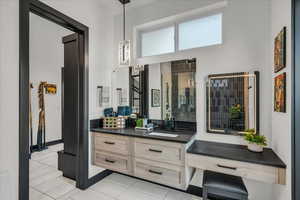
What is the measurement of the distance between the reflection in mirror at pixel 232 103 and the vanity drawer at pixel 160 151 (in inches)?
24.7

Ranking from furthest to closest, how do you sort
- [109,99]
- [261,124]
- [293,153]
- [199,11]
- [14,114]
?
[109,99] → [199,11] → [261,124] → [14,114] → [293,153]

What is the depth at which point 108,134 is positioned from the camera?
85.4 inches

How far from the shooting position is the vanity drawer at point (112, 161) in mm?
2023

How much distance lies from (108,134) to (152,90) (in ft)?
3.30


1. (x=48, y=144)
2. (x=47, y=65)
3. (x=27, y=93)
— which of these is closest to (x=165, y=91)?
(x=27, y=93)

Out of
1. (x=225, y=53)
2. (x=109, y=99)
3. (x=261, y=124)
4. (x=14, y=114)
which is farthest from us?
(x=109, y=99)

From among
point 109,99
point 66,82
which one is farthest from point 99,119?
point 66,82

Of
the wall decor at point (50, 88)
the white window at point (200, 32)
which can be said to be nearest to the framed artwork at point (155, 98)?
the white window at point (200, 32)

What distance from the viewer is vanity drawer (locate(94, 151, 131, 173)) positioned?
2.02 metres

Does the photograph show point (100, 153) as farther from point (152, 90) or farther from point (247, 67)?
point (247, 67)

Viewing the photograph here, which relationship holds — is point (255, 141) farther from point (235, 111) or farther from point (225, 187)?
point (225, 187)

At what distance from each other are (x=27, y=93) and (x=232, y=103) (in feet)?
7.86

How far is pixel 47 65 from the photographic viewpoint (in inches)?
157

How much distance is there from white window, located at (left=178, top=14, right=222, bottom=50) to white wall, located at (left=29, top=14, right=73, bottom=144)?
318 centimetres
